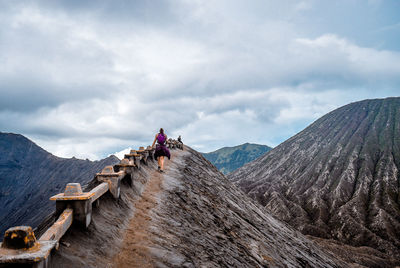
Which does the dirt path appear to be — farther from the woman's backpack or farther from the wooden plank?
the woman's backpack

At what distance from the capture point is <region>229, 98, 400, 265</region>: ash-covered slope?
221ft

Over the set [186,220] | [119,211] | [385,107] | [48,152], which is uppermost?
[385,107]

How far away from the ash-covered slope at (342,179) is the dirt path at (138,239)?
68412mm

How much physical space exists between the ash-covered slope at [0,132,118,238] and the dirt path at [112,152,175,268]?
11106 centimetres

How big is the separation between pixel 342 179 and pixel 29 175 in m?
162

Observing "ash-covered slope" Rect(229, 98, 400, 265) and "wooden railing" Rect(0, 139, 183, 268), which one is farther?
"ash-covered slope" Rect(229, 98, 400, 265)

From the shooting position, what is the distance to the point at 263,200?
88.8m

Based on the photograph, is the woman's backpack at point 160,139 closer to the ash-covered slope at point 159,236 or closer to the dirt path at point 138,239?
the ash-covered slope at point 159,236

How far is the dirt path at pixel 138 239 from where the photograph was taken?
4758 mm

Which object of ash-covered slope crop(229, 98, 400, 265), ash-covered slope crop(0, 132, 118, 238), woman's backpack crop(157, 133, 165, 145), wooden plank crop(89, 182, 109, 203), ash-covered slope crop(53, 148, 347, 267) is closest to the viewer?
ash-covered slope crop(53, 148, 347, 267)

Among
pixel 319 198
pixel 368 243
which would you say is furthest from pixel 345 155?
pixel 368 243

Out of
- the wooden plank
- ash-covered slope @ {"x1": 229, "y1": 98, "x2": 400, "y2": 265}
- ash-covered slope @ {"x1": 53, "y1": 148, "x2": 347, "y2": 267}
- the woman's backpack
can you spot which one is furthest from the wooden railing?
ash-covered slope @ {"x1": 229, "y1": 98, "x2": 400, "y2": 265}

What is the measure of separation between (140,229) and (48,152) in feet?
606

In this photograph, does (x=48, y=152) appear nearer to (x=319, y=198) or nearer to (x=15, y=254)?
(x=319, y=198)
